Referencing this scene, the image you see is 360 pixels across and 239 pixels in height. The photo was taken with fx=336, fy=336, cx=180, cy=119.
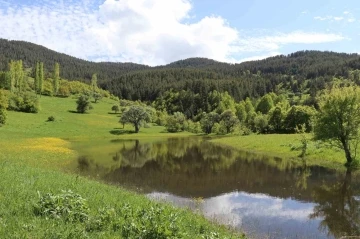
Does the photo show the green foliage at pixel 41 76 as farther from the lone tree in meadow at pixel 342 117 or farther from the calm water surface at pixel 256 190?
the lone tree in meadow at pixel 342 117

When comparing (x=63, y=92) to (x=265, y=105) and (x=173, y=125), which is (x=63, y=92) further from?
(x=265, y=105)

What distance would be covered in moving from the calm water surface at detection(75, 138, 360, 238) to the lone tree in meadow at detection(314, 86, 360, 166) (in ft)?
14.4

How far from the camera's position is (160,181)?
31.5 metres

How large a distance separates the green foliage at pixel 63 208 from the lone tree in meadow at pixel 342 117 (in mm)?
35519

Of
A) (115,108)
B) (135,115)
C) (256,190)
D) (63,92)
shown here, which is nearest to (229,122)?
(135,115)

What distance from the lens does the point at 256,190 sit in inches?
1118

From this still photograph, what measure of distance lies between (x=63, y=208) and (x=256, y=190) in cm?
2096

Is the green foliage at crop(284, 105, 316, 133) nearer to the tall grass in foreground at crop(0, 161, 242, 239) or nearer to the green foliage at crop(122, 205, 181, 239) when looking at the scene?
the tall grass in foreground at crop(0, 161, 242, 239)

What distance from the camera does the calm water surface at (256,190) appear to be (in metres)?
18.8

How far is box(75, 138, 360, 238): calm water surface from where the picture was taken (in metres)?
18.8

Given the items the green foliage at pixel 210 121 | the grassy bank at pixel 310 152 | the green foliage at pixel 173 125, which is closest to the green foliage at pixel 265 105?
the green foliage at pixel 210 121

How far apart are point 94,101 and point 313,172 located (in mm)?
146926

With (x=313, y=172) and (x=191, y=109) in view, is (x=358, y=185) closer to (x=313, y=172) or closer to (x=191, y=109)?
(x=313, y=172)

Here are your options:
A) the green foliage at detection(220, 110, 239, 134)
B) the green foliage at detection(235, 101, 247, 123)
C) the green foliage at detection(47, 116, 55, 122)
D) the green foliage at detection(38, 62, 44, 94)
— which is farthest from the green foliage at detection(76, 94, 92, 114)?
the green foliage at detection(235, 101, 247, 123)
